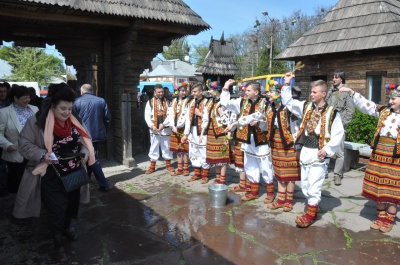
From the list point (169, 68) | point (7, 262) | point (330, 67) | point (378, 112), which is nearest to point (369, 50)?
point (330, 67)

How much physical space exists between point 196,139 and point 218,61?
42.3ft

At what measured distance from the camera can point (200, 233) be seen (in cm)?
424

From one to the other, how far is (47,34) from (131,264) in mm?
6243

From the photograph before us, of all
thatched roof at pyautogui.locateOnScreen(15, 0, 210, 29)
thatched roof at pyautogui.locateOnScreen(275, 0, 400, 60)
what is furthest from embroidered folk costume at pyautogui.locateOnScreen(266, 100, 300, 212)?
thatched roof at pyautogui.locateOnScreen(275, 0, 400, 60)

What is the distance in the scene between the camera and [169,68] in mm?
50438

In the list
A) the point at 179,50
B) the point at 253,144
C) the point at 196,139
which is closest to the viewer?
the point at 253,144

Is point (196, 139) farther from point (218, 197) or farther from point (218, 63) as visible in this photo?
point (218, 63)

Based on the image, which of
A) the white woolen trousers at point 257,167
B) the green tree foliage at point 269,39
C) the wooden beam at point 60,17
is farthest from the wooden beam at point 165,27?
the green tree foliage at point 269,39

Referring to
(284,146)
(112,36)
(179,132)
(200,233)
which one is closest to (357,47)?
(179,132)

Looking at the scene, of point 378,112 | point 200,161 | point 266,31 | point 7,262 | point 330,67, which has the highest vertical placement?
point 266,31

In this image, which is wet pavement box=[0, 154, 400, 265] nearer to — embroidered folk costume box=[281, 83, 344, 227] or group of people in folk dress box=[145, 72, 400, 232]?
group of people in folk dress box=[145, 72, 400, 232]

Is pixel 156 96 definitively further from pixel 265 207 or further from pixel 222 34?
pixel 222 34

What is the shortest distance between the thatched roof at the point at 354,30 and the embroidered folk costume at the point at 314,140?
659cm

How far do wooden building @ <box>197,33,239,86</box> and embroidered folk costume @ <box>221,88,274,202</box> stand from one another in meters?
13.2
